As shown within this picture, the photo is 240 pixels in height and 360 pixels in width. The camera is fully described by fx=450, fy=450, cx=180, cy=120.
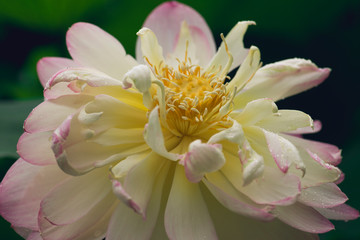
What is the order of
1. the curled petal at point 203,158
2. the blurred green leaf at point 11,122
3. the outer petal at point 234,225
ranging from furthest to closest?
1. the blurred green leaf at point 11,122
2. the outer petal at point 234,225
3. the curled petal at point 203,158

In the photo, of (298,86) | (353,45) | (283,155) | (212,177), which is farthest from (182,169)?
(353,45)

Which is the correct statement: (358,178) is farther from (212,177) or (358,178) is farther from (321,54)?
(212,177)

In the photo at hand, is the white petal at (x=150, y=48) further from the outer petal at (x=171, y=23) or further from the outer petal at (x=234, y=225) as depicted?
the outer petal at (x=234, y=225)

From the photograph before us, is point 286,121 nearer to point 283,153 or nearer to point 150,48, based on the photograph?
point 283,153

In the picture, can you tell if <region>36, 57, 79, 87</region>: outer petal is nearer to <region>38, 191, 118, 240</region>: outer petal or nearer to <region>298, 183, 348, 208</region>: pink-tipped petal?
<region>38, 191, 118, 240</region>: outer petal

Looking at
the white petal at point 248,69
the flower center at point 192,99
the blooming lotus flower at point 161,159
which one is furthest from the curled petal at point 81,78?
the white petal at point 248,69
